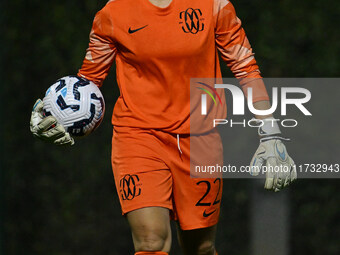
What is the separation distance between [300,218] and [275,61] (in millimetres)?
1129

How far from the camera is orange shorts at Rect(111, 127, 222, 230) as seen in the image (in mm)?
5418

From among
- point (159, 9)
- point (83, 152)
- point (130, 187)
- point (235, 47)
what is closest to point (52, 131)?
point (130, 187)

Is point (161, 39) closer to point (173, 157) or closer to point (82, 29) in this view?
point (173, 157)

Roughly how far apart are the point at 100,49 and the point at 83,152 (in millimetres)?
1712

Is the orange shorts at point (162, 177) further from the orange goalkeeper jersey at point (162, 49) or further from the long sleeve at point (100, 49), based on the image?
the long sleeve at point (100, 49)

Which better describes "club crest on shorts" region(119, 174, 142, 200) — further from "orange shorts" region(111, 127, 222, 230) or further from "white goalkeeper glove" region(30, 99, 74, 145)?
"white goalkeeper glove" region(30, 99, 74, 145)

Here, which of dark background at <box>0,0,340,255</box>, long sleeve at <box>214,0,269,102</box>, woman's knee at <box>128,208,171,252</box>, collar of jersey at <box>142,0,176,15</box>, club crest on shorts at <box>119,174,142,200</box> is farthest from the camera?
dark background at <box>0,0,340,255</box>

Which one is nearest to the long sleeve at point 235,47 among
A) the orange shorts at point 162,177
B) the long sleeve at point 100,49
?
the orange shorts at point 162,177

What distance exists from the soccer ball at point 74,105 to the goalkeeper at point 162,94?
0.20 ft

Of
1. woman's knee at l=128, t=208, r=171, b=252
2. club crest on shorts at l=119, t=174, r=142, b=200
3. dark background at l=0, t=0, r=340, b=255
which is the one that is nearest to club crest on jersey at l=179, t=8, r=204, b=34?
club crest on shorts at l=119, t=174, r=142, b=200

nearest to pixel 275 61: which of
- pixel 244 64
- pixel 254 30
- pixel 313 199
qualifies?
pixel 254 30

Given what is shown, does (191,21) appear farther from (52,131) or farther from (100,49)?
(52,131)

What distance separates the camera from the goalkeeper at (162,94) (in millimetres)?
5469

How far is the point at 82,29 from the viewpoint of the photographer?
720 cm
